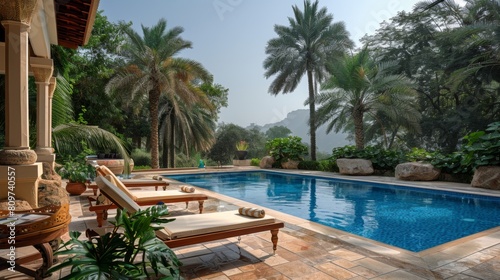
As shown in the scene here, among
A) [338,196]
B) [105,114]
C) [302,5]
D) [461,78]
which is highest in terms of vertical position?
[302,5]

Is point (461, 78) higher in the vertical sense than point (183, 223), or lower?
higher

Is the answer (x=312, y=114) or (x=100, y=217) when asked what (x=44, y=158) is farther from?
(x=312, y=114)

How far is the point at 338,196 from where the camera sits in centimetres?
1009

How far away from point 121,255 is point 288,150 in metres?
17.3

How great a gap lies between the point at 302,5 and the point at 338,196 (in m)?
14.7

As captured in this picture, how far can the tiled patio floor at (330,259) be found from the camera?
333 centimetres

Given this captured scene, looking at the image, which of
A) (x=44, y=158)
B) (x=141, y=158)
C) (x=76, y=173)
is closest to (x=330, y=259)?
(x=44, y=158)

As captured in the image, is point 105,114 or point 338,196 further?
point 105,114

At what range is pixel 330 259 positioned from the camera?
376 cm

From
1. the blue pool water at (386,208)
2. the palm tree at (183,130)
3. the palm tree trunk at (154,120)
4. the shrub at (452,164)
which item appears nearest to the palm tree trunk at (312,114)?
the blue pool water at (386,208)

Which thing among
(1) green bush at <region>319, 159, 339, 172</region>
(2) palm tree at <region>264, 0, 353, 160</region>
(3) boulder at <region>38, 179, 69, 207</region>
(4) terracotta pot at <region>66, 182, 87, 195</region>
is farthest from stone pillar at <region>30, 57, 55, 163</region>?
(2) palm tree at <region>264, 0, 353, 160</region>

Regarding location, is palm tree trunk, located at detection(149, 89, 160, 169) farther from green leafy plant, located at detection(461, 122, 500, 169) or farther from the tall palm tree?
green leafy plant, located at detection(461, 122, 500, 169)


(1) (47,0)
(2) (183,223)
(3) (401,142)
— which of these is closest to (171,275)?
(2) (183,223)

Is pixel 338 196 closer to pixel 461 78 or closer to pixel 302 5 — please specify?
pixel 461 78
